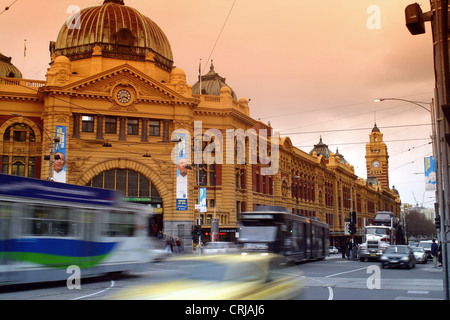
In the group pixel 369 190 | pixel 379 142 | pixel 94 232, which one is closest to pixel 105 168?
pixel 94 232

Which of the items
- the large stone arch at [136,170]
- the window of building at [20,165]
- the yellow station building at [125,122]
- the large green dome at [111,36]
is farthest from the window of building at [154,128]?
the window of building at [20,165]

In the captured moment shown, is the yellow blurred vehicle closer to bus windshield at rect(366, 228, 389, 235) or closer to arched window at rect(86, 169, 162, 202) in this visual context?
bus windshield at rect(366, 228, 389, 235)

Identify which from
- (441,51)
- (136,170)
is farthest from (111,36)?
(441,51)

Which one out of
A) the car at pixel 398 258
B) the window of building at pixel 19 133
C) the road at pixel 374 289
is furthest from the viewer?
the window of building at pixel 19 133

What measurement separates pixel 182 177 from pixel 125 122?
24.9 feet

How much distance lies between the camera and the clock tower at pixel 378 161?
16638cm

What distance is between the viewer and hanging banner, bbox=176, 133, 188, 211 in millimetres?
48406

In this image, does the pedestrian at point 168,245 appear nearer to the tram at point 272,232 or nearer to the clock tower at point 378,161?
the tram at point 272,232

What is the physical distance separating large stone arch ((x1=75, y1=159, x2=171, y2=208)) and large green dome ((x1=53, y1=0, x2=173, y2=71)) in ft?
40.5

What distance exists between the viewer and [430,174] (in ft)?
115

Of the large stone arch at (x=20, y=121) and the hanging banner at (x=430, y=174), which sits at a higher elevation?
the large stone arch at (x=20, y=121)

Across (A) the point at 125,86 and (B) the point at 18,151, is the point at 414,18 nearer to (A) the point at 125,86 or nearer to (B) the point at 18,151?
(A) the point at 125,86

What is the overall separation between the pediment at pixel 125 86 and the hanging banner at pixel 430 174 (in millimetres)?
23551

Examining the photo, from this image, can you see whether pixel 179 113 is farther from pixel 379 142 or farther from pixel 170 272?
pixel 379 142
